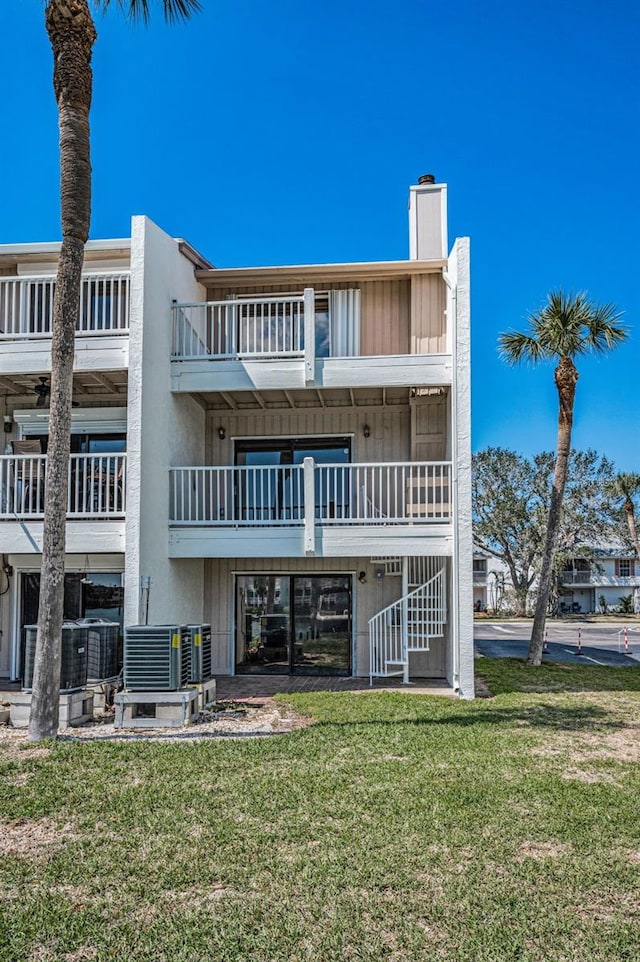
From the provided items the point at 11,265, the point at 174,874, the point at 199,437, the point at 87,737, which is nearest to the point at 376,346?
the point at 199,437

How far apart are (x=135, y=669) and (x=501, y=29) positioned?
12236 millimetres

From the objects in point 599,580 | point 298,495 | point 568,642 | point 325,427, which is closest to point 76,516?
point 298,495

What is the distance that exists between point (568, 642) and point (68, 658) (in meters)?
20.4

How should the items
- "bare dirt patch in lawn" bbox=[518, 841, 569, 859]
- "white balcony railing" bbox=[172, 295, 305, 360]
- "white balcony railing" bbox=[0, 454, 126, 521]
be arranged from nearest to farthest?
"bare dirt patch in lawn" bbox=[518, 841, 569, 859]
"white balcony railing" bbox=[0, 454, 126, 521]
"white balcony railing" bbox=[172, 295, 305, 360]

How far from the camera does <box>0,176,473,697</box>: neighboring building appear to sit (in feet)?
38.4

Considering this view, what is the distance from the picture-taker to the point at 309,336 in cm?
1205

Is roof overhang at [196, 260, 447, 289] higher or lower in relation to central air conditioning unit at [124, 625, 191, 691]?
higher

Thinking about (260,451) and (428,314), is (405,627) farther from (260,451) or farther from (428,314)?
(428,314)

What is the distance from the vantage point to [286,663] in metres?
A: 13.7

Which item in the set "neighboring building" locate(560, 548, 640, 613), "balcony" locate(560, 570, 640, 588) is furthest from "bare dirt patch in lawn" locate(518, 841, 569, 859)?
"balcony" locate(560, 570, 640, 588)

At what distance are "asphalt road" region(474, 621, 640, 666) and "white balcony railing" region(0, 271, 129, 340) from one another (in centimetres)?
1279

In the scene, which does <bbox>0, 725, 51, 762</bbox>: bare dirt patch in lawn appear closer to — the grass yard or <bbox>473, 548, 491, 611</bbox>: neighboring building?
the grass yard

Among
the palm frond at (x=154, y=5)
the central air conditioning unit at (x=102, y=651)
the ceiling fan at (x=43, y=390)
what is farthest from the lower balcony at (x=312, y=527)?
the palm frond at (x=154, y=5)

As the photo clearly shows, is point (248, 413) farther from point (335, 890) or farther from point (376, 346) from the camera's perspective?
point (335, 890)
